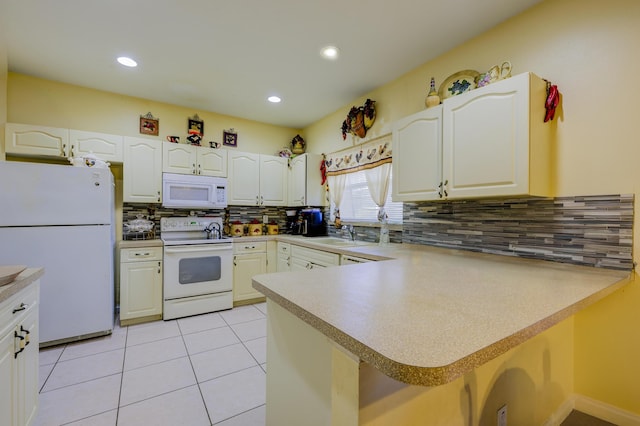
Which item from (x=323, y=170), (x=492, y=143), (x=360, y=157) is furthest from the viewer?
(x=323, y=170)

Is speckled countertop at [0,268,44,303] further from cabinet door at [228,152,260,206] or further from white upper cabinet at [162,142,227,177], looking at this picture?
cabinet door at [228,152,260,206]

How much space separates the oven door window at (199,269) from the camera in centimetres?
308

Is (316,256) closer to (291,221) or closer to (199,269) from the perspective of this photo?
(199,269)

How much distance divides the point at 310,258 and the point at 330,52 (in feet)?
6.41

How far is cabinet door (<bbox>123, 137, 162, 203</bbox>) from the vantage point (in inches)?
121

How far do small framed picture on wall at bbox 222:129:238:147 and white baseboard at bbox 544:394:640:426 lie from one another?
4035mm

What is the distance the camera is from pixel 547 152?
1.69 metres

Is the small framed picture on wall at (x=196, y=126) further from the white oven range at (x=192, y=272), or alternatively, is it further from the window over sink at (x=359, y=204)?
the window over sink at (x=359, y=204)

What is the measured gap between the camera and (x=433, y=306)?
0.88m

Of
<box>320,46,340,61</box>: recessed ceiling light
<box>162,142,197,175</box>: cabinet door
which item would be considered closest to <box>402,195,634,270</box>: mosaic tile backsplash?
<box>320,46,340,61</box>: recessed ceiling light

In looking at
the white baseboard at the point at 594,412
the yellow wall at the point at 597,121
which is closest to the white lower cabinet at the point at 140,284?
the white baseboard at the point at 594,412

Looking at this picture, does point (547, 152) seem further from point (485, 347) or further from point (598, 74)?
point (485, 347)

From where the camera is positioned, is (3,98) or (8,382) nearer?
(8,382)

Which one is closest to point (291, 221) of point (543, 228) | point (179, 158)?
point (179, 158)
